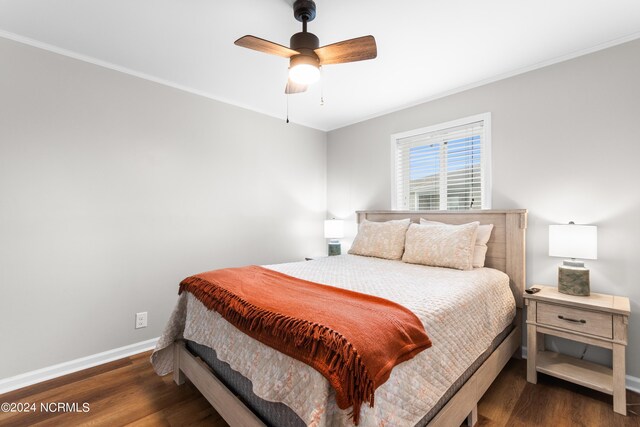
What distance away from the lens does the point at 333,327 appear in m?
1.08

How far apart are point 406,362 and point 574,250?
1692mm

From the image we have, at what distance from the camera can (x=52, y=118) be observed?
219 cm

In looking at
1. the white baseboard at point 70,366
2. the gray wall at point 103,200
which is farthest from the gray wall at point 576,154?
the white baseboard at point 70,366

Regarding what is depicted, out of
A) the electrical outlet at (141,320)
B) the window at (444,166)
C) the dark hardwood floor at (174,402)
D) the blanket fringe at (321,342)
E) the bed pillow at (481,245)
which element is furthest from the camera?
the window at (444,166)

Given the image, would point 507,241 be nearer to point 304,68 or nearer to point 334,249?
point 334,249

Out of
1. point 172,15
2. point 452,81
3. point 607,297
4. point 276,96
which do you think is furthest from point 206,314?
point 452,81

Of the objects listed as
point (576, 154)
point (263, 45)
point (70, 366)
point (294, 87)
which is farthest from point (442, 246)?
point (70, 366)

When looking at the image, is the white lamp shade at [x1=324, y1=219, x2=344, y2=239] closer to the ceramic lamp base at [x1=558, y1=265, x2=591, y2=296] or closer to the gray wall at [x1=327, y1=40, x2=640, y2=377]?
the gray wall at [x1=327, y1=40, x2=640, y2=377]

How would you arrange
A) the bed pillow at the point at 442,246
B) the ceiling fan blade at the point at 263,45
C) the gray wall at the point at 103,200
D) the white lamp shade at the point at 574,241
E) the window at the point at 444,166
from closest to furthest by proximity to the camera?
the ceiling fan blade at the point at 263,45 → the white lamp shade at the point at 574,241 → the gray wall at the point at 103,200 → the bed pillow at the point at 442,246 → the window at the point at 444,166

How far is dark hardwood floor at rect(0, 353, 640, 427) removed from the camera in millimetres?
1688

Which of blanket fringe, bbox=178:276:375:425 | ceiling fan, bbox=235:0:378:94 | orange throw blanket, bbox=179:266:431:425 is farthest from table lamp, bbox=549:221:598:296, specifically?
blanket fringe, bbox=178:276:375:425

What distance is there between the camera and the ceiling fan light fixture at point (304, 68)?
170cm

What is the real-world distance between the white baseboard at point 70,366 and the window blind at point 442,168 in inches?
119

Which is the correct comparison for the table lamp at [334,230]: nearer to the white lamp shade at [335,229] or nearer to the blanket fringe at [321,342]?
the white lamp shade at [335,229]
